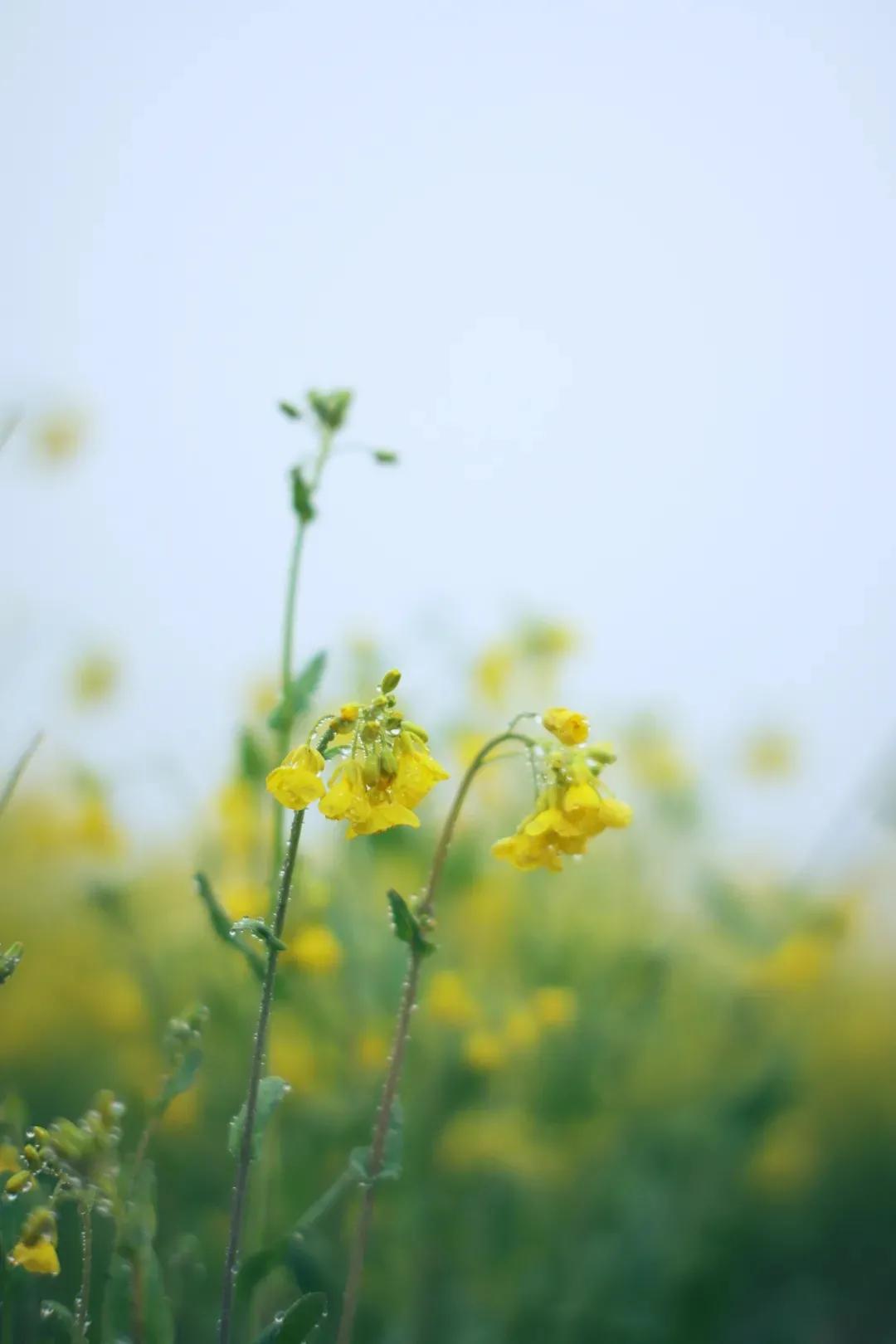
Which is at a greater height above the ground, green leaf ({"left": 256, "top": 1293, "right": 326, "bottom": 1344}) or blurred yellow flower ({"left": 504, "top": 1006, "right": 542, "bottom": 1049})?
blurred yellow flower ({"left": 504, "top": 1006, "right": 542, "bottom": 1049})

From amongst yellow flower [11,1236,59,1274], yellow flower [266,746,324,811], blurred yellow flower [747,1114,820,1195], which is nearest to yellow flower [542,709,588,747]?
yellow flower [266,746,324,811]

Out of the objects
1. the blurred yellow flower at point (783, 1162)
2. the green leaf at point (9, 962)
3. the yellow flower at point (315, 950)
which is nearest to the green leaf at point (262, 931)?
the green leaf at point (9, 962)

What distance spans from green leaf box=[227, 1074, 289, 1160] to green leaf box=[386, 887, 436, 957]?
0.53 feet

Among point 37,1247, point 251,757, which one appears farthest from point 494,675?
point 37,1247

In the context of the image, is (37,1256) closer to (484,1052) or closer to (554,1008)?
(484,1052)

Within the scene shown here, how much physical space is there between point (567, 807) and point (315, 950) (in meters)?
0.82

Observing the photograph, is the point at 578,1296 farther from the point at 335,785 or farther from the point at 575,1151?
the point at 335,785

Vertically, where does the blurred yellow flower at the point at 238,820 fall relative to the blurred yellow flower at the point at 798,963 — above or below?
below

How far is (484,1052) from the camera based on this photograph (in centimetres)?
192

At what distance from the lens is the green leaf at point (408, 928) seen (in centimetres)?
99

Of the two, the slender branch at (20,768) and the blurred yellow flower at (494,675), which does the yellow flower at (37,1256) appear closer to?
the slender branch at (20,768)

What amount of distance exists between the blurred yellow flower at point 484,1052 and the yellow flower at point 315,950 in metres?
0.29

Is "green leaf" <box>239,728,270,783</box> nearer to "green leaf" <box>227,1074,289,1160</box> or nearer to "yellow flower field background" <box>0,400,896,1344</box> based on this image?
"yellow flower field background" <box>0,400,896,1344</box>

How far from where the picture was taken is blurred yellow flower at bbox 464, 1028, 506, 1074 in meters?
1.92
